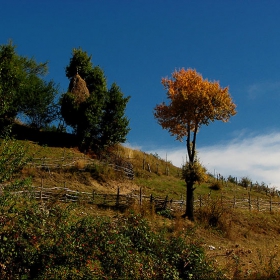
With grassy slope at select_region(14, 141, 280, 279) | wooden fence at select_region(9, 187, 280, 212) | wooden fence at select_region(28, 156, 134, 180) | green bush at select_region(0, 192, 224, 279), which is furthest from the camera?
wooden fence at select_region(28, 156, 134, 180)

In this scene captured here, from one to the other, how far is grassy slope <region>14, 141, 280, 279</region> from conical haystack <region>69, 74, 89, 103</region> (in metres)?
6.10

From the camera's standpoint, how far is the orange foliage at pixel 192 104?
80.2 ft

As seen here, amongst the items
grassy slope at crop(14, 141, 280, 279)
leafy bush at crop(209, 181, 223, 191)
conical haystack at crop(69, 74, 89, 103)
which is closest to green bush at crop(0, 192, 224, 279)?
grassy slope at crop(14, 141, 280, 279)

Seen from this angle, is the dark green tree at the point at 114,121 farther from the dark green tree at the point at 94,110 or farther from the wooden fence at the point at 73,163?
the wooden fence at the point at 73,163

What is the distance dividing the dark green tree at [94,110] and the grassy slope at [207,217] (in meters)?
2.52

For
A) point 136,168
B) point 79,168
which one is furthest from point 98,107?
point 79,168

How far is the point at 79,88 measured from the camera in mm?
40000

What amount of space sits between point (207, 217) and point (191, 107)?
7.32 m

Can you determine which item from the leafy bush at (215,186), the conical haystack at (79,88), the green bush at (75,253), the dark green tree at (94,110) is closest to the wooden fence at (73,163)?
the dark green tree at (94,110)

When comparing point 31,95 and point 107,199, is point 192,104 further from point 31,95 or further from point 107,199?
point 31,95

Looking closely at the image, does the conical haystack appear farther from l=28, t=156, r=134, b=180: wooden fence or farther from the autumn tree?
the autumn tree

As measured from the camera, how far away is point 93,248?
37.6ft

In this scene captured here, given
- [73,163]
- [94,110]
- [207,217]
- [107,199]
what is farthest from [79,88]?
[207,217]

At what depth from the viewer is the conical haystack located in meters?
39.3
